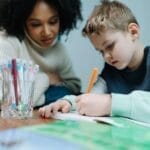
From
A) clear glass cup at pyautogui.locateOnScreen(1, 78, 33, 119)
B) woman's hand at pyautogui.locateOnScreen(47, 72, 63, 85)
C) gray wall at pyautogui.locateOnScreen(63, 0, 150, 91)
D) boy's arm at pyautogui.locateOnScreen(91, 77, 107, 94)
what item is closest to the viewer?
clear glass cup at pyautogui.locateOnScreen(1, 78, 33, 119)

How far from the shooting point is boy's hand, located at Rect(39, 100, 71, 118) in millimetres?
790

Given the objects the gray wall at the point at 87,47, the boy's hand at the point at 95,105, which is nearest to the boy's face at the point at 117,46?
the boy's hand at the point at 95,105

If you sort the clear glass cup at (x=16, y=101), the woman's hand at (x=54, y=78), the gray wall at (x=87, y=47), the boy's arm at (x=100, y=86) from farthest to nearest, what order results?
1. the gray wall at (x=87, y=47)
2. the woman's hand at (x=54, y=78)
3. the boy's arm at (x=100, y=86)
4. the clear glass cup at (x=16, y=101)

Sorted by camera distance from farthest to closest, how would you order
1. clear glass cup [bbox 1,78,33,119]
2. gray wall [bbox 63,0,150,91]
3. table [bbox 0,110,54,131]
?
gray wall [bbox 63,0,150,91]
clear glass cup [bbox 1,78,33,119]
table [bbox 0,110,54,131]

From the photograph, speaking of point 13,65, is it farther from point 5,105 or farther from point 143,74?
point 143,74

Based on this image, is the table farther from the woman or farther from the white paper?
the woman

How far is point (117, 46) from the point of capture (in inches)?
35.7

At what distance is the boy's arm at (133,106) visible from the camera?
74cm

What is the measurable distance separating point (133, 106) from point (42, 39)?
45 cm

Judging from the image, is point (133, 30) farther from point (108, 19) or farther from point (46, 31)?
point (46, 31)

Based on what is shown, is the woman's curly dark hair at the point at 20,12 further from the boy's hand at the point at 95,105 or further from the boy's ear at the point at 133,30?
the boy's hand at the point at 95,105

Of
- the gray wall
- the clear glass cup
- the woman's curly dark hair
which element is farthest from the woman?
the gray wall

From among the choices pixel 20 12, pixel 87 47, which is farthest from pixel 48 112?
pixel 87 47

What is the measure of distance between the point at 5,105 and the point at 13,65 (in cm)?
9
